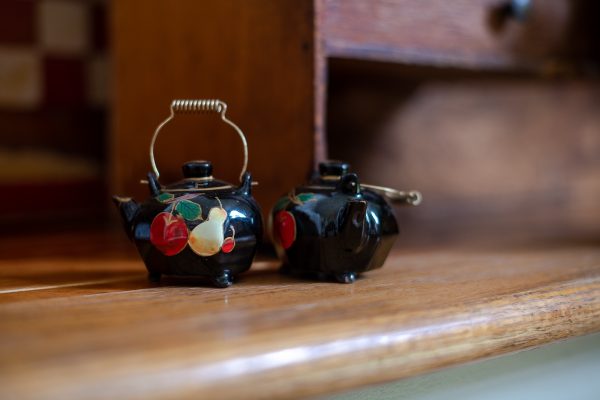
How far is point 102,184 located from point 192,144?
0.57 meters

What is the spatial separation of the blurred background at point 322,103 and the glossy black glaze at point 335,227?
0.16 meters

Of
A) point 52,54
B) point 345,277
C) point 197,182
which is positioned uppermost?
point 52,54

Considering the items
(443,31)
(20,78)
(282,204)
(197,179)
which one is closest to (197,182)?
(197,179)

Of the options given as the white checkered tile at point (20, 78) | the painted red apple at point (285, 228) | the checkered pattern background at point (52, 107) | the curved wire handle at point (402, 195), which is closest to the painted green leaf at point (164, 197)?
the painted red apple at point (285, 228)

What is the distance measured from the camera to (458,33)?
111 cm

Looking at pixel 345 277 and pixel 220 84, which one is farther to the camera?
pixel 220 84

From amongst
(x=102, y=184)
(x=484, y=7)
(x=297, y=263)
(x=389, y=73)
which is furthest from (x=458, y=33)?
(x=102, y=184)

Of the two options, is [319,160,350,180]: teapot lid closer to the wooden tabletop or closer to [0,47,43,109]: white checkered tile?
the wooden tabletop

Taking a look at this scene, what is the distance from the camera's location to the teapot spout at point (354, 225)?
2.52 ft

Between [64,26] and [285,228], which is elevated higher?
[64,26]

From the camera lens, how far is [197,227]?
0.74m

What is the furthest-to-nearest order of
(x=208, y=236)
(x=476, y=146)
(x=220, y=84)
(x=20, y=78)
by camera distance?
(x=476, y=146) < (x=20, y=78) < (x=220, y=84) < (x=208, y=236)

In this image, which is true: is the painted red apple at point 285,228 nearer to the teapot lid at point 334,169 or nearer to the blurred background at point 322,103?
the teapot lid at point 334,169

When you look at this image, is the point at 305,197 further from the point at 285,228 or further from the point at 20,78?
the point at 20,78
